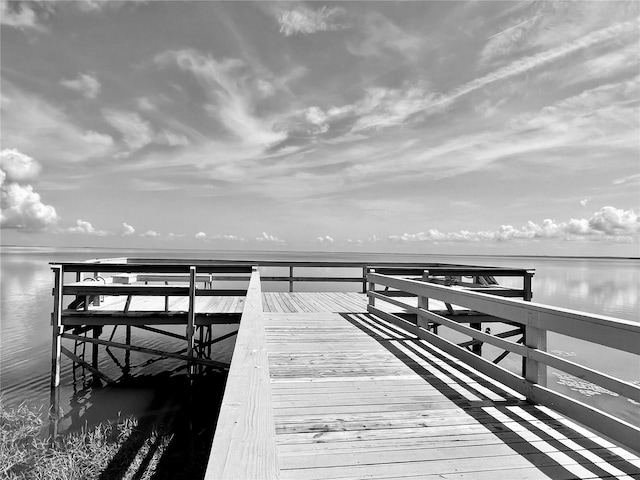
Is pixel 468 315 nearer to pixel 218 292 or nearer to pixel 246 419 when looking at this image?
pixel 218 292

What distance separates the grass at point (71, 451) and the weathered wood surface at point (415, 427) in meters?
3.13

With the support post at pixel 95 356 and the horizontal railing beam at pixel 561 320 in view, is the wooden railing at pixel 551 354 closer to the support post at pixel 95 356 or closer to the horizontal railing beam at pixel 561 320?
the horizontal railing beam at pixel 561 320

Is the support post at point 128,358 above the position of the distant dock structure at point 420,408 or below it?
below

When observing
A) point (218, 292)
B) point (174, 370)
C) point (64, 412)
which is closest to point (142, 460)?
point (64, 412)

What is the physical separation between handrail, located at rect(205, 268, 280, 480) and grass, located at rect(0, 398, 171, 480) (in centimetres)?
509

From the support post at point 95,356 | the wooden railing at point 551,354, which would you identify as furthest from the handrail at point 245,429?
the support post at point 95,356

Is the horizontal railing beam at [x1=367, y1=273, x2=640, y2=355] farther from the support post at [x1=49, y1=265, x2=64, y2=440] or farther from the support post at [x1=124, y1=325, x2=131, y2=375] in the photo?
the support post at [x1=124, y1=325, x2=131, y2=375]

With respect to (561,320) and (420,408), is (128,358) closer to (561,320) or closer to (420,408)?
(420,408)

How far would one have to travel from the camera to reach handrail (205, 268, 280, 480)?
1.16 m

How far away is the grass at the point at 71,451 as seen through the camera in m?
5.53

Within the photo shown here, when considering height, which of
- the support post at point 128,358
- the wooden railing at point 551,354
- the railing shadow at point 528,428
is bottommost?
the support post at point 128,358

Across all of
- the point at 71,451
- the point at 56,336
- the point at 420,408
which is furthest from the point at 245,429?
the point at 56,336

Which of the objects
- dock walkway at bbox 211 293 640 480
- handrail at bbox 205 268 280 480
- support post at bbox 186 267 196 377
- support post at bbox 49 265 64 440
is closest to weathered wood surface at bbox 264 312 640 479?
dock walkway at bbox 211 293 640 480

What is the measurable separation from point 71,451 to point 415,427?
218 inches
